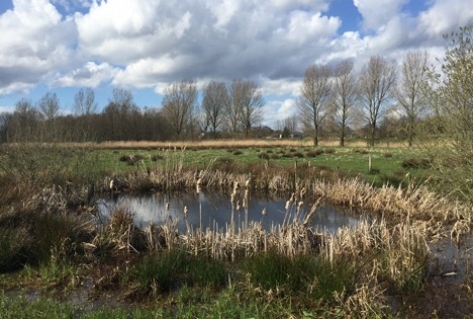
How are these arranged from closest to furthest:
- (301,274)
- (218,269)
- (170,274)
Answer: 1. (301,274)
2. (170,274)
3. (218,269)

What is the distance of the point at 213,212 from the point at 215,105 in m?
55.7

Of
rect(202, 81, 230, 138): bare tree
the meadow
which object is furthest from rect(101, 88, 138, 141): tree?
the meadow

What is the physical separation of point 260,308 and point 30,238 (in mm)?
4228

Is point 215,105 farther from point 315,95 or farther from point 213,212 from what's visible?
point 213,212

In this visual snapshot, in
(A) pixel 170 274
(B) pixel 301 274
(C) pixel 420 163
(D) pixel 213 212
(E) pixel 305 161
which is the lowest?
(D) pixel 213 212

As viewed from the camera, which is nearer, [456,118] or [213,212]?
[456,118]

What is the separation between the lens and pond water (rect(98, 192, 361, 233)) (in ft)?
37.3

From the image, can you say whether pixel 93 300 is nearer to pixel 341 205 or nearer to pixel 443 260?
pixel 443 260

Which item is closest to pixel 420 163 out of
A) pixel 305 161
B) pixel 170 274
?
pixel 170 274

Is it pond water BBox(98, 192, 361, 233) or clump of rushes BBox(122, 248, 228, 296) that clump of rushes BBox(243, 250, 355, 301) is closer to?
clump of rushes BBox(122, 248, 228, 296)

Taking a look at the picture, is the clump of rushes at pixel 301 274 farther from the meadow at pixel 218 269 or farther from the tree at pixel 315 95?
the tree at pixel 315 95

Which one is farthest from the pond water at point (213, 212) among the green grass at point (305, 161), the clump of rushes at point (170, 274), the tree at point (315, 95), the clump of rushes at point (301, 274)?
the tree at point (315, 95)

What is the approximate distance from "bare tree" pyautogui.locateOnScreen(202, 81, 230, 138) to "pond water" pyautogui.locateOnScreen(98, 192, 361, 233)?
50.9m

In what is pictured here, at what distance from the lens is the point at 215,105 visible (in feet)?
224
